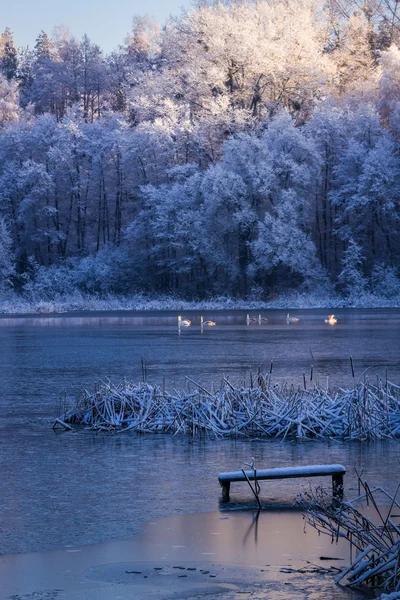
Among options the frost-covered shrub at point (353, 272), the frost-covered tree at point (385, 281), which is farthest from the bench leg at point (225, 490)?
the frost-covered tree at point (385, 281)

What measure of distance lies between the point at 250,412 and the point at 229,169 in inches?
1903

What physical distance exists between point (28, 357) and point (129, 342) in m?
6.06

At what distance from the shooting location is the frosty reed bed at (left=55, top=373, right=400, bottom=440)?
14383mm

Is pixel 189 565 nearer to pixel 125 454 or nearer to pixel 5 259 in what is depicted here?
pixel 125 454

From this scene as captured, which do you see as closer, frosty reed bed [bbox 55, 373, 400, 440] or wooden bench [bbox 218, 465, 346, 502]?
wooden bench [bbox 218, 465, 346, 502]

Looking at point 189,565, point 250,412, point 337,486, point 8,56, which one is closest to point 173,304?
point 8,56

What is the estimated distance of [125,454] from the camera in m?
13.3

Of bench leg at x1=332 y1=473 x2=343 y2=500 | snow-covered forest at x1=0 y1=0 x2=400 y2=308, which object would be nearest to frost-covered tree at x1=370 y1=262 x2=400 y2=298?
snow-covered forest at x1=0 y1=0 x2=400 y2=308

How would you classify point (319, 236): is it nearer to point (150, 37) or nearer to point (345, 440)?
point (150, 37)

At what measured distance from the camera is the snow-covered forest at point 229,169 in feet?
201

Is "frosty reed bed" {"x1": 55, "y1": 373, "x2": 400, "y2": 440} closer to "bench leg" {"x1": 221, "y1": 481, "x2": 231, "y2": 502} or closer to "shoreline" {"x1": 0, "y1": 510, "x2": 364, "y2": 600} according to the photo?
"bench leg" {"x1": 221, "y1": 481, "x2": 231, "y2": 502}

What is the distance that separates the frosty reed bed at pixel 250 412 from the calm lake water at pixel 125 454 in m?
0.45

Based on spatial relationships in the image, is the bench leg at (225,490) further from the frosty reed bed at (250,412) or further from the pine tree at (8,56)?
the pine tree at (8,56)

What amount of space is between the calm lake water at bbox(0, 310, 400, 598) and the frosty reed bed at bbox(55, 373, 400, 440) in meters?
0.45
